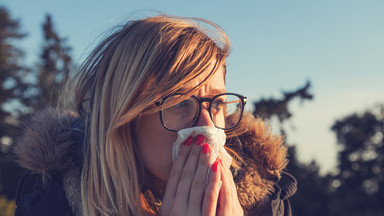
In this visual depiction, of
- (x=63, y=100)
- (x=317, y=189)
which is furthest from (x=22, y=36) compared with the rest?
(x=63, y=100)

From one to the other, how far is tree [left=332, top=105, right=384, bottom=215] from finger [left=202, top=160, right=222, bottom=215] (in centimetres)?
1357

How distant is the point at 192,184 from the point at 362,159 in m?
16.4

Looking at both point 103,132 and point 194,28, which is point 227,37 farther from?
point 103,132

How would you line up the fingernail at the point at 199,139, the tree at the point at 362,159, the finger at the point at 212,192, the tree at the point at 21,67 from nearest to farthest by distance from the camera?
1. the finger at the point at 212,192
2. the fingernail at the point at 199,139
3. the tree at the point at 362,159
4. the tree at the point at 21,67

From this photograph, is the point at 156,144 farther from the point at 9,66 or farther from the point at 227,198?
the point at 9,66

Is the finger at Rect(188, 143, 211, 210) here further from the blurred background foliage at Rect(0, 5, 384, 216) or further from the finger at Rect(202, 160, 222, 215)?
the blurred background foliage at Rect(0, 5, 384, 216)

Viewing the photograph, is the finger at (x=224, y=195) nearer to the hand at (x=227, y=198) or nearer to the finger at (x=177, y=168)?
the hand at (x=227, y=198)

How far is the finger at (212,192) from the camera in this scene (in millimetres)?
2234

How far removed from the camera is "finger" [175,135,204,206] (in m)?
2.27

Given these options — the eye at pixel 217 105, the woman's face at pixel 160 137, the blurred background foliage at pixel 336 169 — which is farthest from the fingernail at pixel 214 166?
the blurred background foliage at pixel 336 169

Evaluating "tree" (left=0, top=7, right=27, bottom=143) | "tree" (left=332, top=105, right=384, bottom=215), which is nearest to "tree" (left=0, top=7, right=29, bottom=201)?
"tree" (left=0, top=7, right=27, bottom=143)

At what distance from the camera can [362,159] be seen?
16703 mm

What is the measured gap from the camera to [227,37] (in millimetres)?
2904

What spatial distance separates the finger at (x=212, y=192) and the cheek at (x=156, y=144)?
29cm
